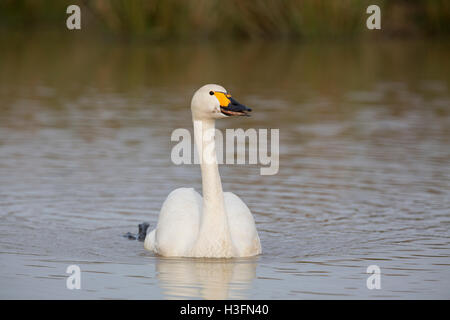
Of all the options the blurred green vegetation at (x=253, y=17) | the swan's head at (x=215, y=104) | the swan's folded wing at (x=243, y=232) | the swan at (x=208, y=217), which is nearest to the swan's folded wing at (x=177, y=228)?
the swan at (x=208, y=217)

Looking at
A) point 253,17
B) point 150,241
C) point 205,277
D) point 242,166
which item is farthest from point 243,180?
point 253,17

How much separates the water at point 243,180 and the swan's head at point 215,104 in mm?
1230

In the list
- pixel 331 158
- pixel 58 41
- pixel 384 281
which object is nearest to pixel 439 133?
pixel 331 158

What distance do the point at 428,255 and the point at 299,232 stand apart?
1380 mm

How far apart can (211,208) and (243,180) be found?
3.86 meters

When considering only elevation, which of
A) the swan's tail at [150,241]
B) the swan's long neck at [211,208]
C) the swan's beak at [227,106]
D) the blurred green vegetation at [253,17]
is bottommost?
the swan's tail at [150,241]

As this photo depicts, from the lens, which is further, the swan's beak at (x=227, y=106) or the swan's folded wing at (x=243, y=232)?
the swan's folded wing at (x=243, y=232)

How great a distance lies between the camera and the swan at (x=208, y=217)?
837 cm

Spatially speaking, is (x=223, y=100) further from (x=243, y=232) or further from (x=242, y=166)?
(x=242, y=166)

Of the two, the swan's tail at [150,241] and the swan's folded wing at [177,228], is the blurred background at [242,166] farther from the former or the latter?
the swan's folded wing at [177,228]

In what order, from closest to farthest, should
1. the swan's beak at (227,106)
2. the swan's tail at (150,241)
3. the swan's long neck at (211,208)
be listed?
the swan's beak at (227,106)
the swan's long neck at (211,208)
the swan's tail at (150,241)

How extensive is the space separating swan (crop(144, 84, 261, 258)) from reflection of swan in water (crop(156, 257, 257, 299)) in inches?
4.2

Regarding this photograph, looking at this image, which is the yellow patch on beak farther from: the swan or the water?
the water

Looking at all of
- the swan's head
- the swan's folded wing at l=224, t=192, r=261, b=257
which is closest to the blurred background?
the swan's folded wing at l=224, t=192, r=261, b=257
